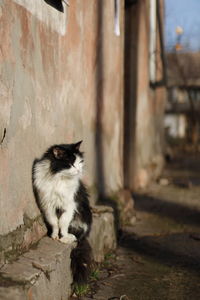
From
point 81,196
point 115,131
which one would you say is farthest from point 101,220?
point 115,131

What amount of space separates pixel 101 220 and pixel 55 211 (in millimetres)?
1120

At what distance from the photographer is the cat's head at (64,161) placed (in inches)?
152

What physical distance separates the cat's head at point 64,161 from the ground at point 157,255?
3.32ft

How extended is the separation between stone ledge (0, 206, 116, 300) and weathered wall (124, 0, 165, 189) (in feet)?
15.7

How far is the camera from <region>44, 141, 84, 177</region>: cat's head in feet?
12.6

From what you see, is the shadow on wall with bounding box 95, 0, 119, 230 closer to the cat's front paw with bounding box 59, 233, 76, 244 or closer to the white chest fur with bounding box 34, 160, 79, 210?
the cat's front paw with bounding box 59, 233, 76, 244

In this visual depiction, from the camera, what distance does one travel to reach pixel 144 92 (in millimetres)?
9258

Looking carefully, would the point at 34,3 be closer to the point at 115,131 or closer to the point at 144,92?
the point at 115,131

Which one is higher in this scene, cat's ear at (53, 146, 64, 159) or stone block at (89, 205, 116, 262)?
cat's ear at (53, 146, 64, 159)

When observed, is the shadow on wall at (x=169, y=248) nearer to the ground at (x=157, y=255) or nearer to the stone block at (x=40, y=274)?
the ground at (x=157, y=255)

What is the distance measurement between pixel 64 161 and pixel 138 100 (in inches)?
199

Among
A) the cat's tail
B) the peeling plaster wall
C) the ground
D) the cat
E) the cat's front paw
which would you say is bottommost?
the ground

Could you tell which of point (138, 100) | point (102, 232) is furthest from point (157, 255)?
point (138, 100)

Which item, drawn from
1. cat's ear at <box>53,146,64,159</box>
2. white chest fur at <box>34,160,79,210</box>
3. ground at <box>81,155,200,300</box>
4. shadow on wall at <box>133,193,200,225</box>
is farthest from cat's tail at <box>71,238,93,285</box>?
shadow on wall at <box>133,193,200,225</box>
